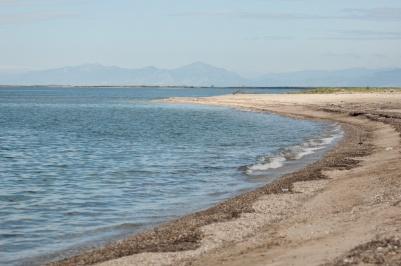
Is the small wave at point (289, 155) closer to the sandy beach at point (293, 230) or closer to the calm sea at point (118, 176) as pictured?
the calm sea at point (118, 176)

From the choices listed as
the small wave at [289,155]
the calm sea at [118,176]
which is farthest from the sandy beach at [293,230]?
the small wave at [289,155]

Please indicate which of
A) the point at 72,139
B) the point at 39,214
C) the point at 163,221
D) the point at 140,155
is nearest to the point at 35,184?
the point at 39,214

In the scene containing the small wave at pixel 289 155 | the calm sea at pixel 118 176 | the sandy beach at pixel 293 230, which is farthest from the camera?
the small wave at pixel 289 155

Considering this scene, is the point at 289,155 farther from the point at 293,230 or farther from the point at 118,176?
the point at 293,230

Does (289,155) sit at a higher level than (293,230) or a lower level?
lower

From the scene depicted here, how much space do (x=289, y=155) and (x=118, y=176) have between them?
1141 centimetres

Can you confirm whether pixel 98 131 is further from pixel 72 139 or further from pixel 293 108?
pixel 293 108

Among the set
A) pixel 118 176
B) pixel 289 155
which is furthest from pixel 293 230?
pixel 289 155

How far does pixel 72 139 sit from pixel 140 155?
15.1 meters

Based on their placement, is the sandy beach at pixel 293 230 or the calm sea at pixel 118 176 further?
the calm sea at pixel 118 176

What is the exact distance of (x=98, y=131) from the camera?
60125 mm

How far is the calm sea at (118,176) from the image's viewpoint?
57.4 feet

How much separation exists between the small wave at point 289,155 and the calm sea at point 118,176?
0.05 meters

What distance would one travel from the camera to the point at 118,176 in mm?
28531
